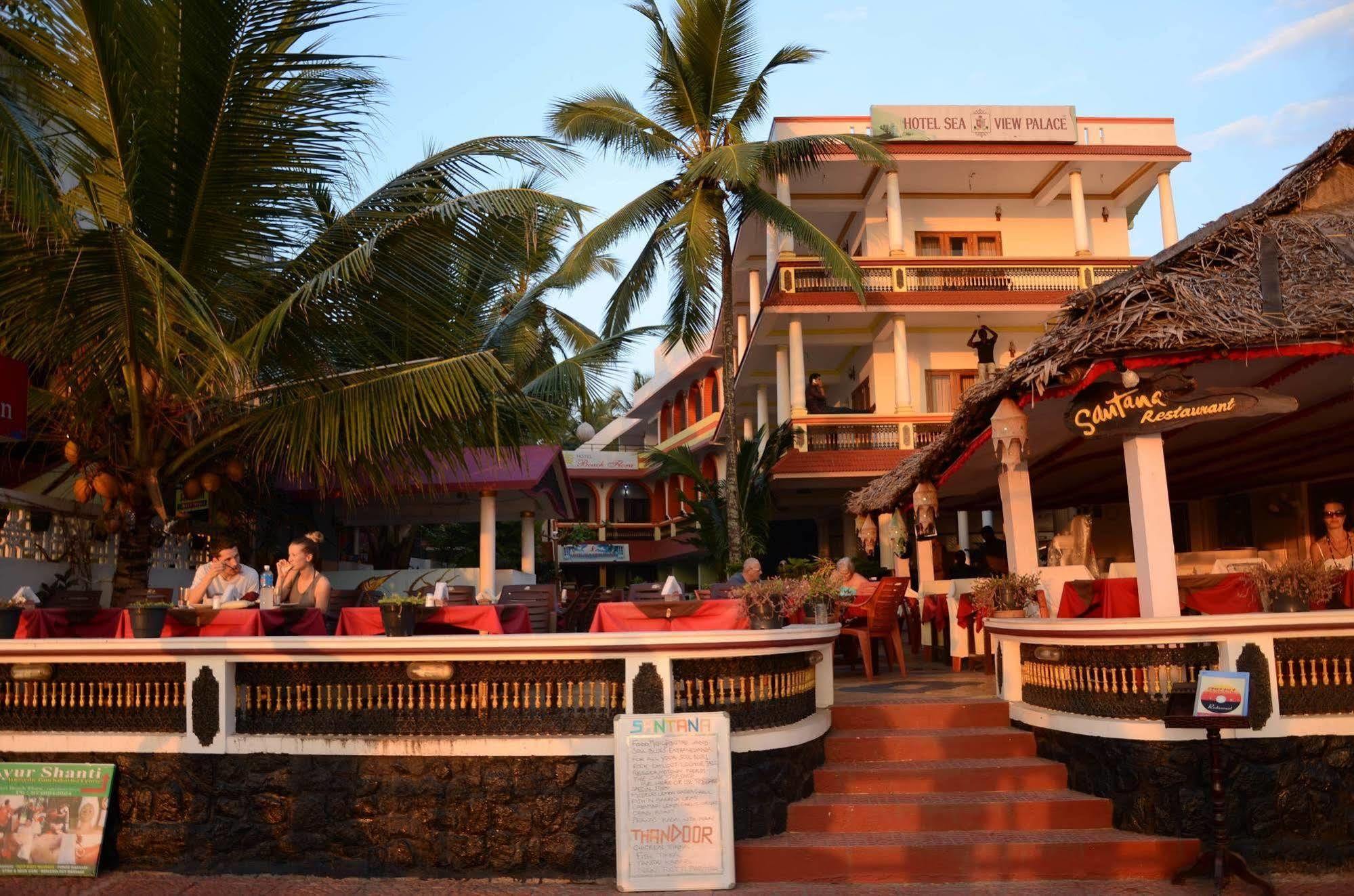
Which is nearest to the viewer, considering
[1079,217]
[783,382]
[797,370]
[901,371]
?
[797,370]

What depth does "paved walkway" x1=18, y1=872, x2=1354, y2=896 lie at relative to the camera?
21.3 ft

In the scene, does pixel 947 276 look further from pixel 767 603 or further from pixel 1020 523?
pixel 767 603

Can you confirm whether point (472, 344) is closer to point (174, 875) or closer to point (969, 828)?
point (174, 875)

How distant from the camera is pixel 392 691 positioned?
7328 mm

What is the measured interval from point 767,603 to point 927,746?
6.29ft

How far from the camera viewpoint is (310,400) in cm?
980

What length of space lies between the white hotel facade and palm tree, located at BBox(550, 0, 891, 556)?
2.77 meters

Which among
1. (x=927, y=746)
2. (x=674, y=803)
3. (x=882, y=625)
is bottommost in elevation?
(x=674, y=803)

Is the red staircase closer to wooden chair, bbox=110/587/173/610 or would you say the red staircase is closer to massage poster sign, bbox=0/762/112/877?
massage poster sign, bbox=0/762/112/877

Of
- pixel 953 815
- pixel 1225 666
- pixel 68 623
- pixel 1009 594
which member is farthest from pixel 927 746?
pixel 68 623

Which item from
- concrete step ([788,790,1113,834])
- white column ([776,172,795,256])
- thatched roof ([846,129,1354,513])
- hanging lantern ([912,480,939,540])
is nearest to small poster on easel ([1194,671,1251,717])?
concrete step ([788,790,1113,834])

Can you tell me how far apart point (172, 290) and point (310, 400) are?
1.86 meters

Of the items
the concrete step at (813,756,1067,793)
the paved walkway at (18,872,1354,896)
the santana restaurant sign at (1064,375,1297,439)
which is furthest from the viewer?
the concrete step at (813,756,1067,793)

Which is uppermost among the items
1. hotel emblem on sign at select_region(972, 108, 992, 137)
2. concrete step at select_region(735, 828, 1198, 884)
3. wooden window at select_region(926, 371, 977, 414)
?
hotel emblem on sign at select_region(972, 108, 992, 137)
